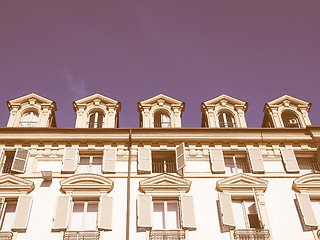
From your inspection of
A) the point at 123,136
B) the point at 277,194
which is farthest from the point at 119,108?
the point at 277,194

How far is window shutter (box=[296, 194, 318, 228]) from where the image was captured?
657 inches

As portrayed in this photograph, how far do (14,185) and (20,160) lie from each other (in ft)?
4.89

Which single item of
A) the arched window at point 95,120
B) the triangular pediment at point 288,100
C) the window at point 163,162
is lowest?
the window at point 163,162

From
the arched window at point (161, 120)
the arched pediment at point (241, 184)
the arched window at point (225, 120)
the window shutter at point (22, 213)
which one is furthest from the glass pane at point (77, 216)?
the arched window at point (225, 120)

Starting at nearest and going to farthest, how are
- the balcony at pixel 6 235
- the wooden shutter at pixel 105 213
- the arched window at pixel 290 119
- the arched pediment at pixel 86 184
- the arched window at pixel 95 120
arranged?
1. the balcony at pixel 6 235
2. the wooden shutter at pixel 105 213
3. the arched pediment at pixel 86 184
4. the arched window at pixel 95 120
5. the arched window at pixel 290 119

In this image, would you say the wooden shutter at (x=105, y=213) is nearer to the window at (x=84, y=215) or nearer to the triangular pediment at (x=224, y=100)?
the window at (x=84, y=215)

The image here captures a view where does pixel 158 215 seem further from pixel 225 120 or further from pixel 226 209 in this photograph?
pixel 225 120

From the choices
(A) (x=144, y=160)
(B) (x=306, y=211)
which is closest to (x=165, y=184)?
(A) (x=144, y=160)

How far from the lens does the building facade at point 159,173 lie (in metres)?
16.6

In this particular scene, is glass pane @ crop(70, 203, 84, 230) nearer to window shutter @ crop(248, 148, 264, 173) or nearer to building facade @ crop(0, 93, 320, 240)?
building facade @ crop(0, 93, 320, 240)

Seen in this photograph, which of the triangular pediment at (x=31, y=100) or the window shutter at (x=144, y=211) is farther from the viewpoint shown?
the triangular pediment at (x=31, y=100)

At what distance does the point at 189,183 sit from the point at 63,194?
5.85 metres

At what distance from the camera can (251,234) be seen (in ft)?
53.5

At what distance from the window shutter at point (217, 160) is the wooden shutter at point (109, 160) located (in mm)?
4884
